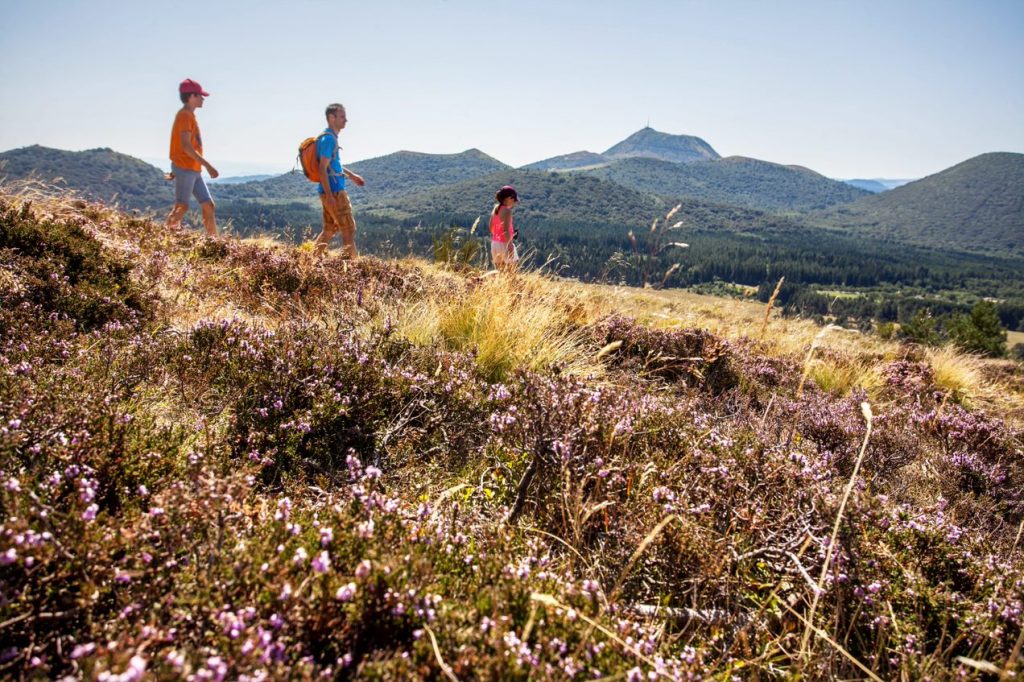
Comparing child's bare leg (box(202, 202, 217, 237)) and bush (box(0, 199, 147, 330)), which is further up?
child's bare leg (box(202, 202, 217, 237))

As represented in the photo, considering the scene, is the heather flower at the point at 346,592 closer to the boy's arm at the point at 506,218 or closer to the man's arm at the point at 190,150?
the man's arm at the point at 190,150

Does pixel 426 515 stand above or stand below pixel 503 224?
below

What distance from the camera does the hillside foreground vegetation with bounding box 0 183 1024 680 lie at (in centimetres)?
136

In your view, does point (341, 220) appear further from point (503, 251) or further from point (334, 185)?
point (503, 251)

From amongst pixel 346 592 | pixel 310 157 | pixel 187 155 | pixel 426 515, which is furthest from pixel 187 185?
pixel 346 592

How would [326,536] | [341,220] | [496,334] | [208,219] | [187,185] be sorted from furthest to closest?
[208,219]
[341,220]
[187,185]
[496,334]
[326,536]

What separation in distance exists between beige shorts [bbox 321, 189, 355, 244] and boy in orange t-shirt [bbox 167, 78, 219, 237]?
184cm

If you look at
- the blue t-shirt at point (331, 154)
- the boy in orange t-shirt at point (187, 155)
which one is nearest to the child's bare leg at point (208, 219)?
the boy in orange t-shirt at point (187, 155)

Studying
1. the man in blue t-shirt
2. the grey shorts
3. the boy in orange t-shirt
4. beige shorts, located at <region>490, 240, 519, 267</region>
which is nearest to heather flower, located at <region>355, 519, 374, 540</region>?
the man in blue t-shirt

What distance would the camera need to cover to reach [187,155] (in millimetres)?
8688

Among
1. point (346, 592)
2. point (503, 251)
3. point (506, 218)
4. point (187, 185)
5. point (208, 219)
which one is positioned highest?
point (187, 185)

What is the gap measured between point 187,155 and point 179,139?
10.4 inches

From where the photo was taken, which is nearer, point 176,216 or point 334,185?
point 334,185

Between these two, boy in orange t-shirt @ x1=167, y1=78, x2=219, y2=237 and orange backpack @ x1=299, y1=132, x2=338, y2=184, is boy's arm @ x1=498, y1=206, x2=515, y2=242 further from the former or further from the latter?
boy in orange t-shirt @ x1=167, y1=78, x2=219, y2=237
